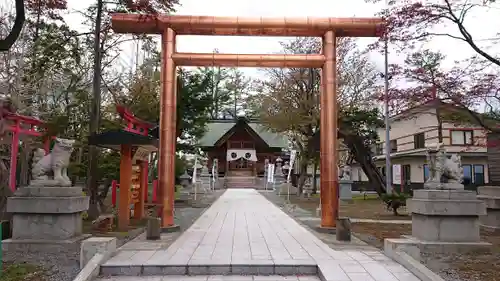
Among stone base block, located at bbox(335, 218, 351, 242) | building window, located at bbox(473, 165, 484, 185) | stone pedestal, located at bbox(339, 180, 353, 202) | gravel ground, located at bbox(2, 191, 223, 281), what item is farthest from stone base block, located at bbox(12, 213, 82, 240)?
building window, located at bbox(473, 165, 484, 185)

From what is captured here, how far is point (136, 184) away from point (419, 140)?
2381cm

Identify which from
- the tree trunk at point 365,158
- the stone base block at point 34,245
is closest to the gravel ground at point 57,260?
the stone base block at point 34,245

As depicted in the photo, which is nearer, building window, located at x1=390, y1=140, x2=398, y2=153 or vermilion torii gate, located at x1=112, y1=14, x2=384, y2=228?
vermilion torii gate, located at x1=112, y1=14, x2=384, y2=228

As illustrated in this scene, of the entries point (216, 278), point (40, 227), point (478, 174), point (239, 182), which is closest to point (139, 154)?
point (40, 227)

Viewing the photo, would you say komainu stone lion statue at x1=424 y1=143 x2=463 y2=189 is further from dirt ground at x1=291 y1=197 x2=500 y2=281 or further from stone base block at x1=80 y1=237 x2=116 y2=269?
stone base block at x1=80 y1=237 x2=116 y2=269

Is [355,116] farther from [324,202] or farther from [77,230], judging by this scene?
[77,230]

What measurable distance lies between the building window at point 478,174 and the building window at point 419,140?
376 centimetres

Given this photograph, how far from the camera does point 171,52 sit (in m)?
10.1

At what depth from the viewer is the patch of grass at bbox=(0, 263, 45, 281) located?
224 inches

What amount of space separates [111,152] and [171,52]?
673cm

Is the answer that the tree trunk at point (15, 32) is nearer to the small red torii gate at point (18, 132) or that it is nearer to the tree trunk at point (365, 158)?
the small red torii gate at point (18, 132)

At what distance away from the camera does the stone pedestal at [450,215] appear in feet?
26.2

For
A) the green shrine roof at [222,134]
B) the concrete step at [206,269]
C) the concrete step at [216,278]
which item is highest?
the green shrine roof at [222,134]

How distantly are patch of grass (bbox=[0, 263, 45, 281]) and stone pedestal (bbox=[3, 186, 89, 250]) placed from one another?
1.29 metres
